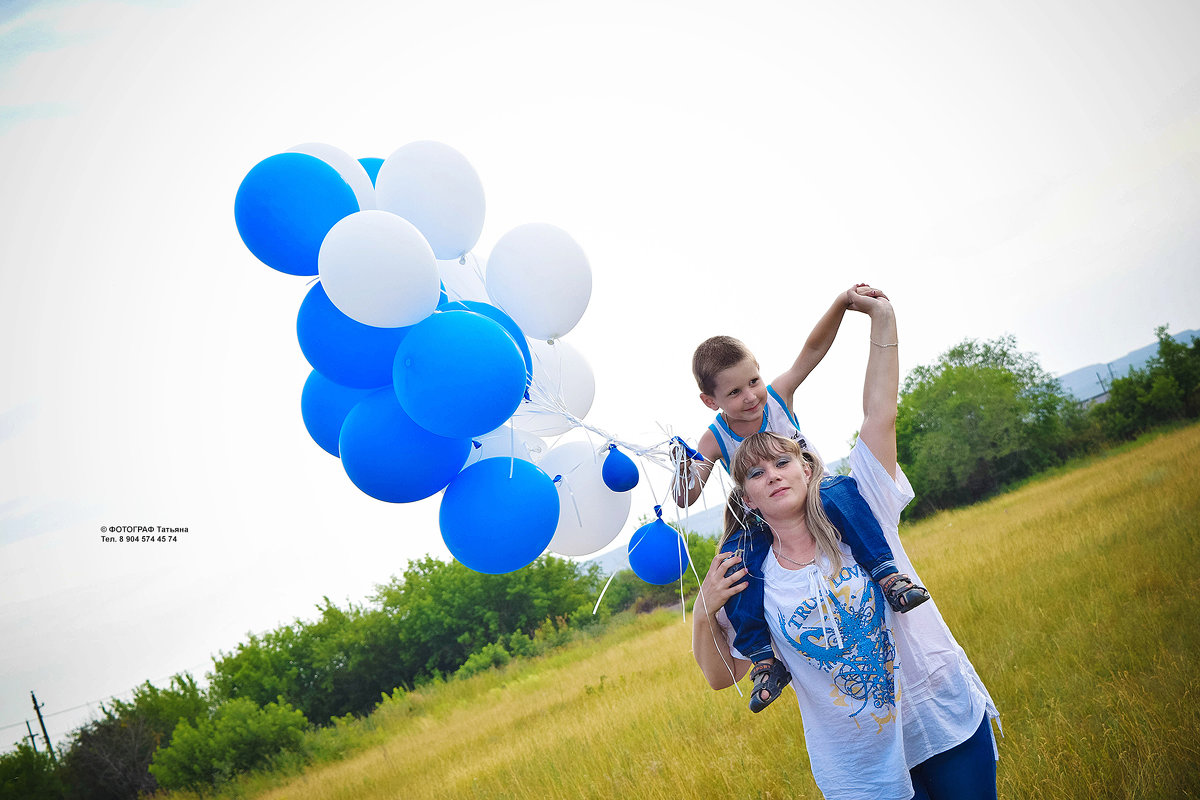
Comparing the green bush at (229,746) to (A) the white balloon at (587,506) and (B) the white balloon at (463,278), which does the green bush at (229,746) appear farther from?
(B) the white balloon at (463,278)

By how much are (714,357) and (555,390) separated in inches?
37.7

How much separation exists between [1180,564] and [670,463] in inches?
218

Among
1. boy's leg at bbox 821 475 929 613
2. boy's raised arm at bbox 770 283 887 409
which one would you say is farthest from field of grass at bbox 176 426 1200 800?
boy's raised arm at bbox 770 283 887 409

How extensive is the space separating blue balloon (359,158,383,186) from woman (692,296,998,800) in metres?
2.20

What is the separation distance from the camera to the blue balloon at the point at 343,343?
2279 mm

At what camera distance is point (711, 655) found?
1683 mm

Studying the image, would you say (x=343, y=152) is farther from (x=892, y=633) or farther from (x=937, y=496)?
(x=937, y=496)

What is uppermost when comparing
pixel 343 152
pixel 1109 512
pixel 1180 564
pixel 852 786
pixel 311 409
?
pixel 343 152

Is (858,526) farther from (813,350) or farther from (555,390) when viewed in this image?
(555,390)

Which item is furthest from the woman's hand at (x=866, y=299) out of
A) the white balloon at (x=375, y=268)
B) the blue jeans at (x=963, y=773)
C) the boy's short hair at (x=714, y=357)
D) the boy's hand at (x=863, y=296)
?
the white balloon at (x=375, y=268)

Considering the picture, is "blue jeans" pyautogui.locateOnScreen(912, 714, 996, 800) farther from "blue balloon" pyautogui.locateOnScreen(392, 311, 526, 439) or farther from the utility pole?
the utility pole

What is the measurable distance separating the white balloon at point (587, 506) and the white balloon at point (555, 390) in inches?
8.0

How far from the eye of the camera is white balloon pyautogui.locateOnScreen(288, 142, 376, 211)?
2506 millimetres

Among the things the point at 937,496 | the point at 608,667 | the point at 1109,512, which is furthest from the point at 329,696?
the point at 937,496
